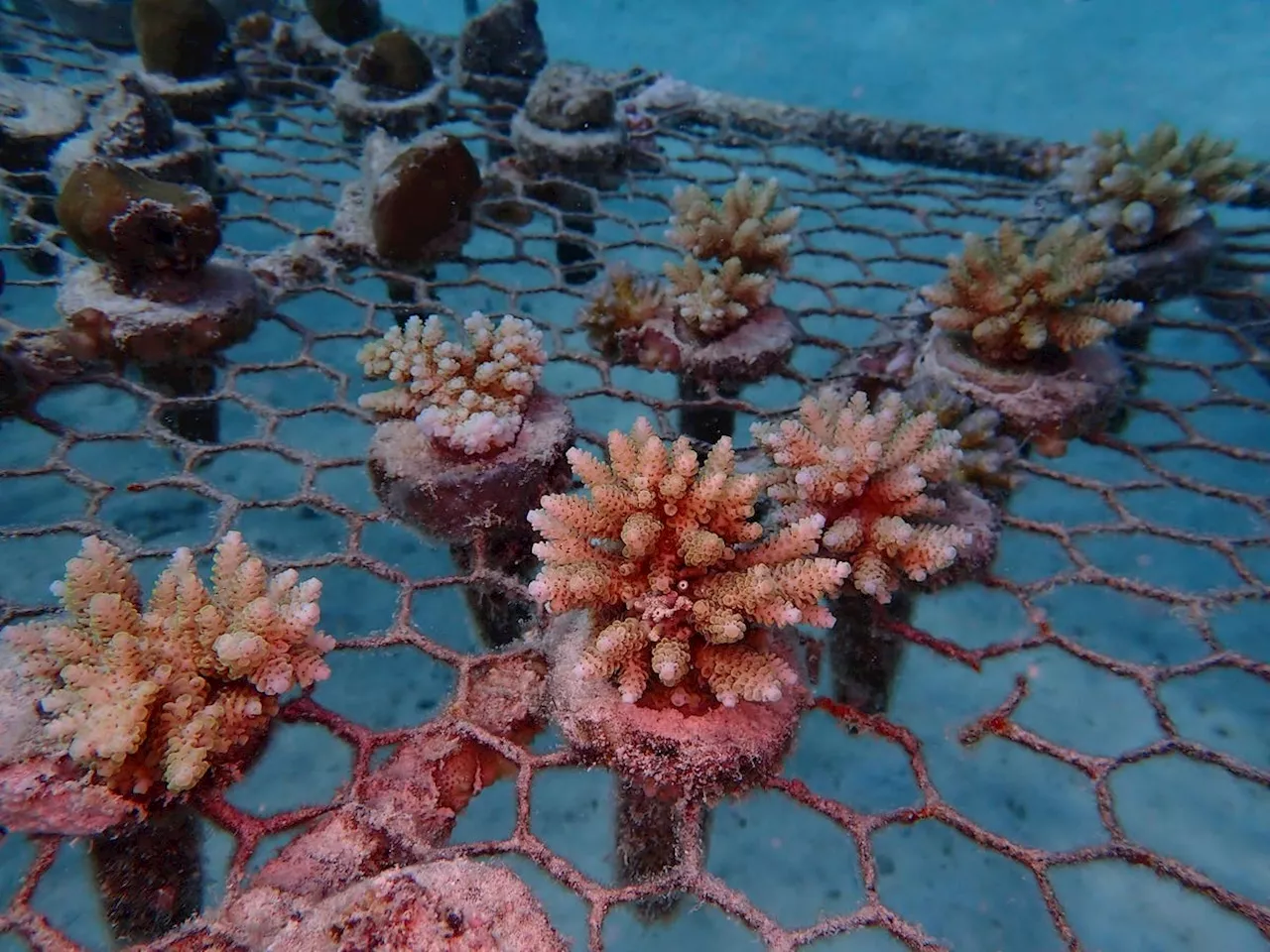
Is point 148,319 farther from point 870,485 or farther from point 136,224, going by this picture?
point 870,485

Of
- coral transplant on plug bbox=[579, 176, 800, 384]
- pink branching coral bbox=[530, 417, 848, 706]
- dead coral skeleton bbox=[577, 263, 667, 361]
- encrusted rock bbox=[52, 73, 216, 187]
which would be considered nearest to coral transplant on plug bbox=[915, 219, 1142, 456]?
coral transplant on plug bbox=[579, 176, 800, 384]

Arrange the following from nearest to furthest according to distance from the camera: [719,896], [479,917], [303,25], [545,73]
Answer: [479,917] → [719,896] → [545,73] → [303,25]

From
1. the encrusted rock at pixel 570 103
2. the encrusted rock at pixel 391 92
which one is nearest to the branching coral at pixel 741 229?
the encrusted rock at pixel 570 103

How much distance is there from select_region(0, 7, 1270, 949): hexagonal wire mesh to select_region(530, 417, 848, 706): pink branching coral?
443 mm

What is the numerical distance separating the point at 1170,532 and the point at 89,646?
398cm

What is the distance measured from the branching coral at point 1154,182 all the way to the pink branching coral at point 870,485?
8.44 feet

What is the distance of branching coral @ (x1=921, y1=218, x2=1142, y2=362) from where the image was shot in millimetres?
3486

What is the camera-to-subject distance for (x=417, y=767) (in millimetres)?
2334

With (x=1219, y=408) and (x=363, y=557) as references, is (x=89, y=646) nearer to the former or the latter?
(x=363, y=557)

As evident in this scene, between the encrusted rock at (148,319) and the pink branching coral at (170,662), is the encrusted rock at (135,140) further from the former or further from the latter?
the pink branching coral at (170,662)

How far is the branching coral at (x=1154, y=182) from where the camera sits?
14.6ft

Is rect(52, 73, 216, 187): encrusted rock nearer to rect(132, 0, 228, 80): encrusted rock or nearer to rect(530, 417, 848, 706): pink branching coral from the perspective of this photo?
rect(132, 0, 228, 80): encrusted rock

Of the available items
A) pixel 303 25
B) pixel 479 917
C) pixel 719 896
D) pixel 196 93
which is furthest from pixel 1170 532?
pixel 303 25

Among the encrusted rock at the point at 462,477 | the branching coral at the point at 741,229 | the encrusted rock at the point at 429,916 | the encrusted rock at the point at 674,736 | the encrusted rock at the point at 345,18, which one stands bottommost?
the encrusted rock at the point at 429,916
